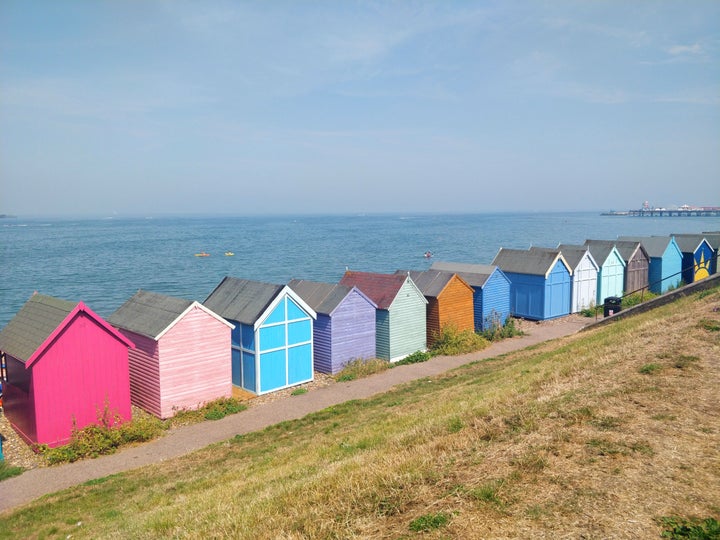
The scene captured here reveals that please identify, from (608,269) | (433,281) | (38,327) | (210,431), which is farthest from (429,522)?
(608,269)

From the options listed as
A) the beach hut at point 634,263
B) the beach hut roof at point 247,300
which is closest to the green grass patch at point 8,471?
the beach hut roof at point 247,300

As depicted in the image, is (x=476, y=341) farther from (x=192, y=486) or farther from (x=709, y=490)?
(x=709, y=490)

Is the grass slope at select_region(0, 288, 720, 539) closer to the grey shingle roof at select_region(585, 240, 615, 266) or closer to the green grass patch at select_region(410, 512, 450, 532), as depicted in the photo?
the green grass patch at select_region(410, 512, 450, 532)

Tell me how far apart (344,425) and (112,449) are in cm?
754

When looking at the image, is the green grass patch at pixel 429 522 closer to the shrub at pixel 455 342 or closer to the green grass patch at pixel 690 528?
the green grass patch at pixel 690 528

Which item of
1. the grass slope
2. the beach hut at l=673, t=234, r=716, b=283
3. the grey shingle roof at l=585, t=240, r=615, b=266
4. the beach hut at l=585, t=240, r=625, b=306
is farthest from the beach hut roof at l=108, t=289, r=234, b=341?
the beach hut at l=673, t=234, r=716, b=283

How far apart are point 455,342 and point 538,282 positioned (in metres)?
9.61

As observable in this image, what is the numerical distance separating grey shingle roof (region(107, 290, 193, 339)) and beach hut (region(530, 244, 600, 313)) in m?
26.3

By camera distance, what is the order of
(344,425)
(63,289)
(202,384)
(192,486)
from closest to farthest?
1. (192,486)
2. (344,425)
3. (202,384)
4. (63,289)

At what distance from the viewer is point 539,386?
45.1 ft

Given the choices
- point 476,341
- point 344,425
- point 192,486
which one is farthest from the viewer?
point 476,341

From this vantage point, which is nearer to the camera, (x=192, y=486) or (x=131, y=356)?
(x=192, y=486)

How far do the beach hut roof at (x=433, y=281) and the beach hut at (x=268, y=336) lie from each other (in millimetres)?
8169

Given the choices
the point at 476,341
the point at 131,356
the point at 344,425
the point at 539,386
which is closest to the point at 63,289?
the point at 131,356
